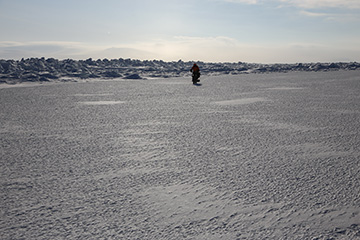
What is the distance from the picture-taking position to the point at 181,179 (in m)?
4.27

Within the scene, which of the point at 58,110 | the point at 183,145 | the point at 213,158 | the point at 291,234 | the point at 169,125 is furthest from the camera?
the point at 58,110

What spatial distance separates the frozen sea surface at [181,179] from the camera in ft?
10.0

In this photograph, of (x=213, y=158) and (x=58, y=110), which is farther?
(x=58, y=110)

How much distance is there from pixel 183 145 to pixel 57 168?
223cm

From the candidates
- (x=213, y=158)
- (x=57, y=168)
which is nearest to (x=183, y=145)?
(x=213, y=158)

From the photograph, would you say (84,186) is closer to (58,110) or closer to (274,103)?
(58,110)

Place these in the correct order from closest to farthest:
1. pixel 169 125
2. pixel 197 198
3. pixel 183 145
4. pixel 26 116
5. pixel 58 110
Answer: pixel 197 198
pixel 183 145
pixel 169 125
pixel 26 116
pixel 58 110

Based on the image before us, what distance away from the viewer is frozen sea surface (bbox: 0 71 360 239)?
3.05m

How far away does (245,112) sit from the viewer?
31.5 ft

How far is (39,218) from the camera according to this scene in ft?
10.5

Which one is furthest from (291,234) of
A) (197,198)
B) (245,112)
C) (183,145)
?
(245,112)

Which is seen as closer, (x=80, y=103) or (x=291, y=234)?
(x=291, y=234)

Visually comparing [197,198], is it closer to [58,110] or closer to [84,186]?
[84,186]

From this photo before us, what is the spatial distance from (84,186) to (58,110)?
6.84m
